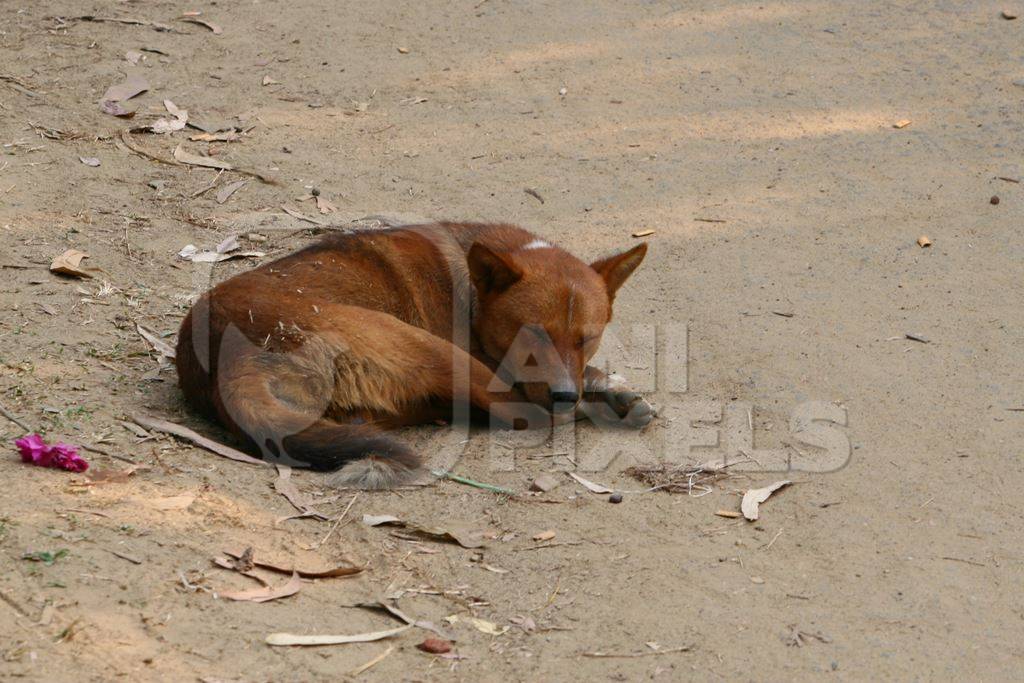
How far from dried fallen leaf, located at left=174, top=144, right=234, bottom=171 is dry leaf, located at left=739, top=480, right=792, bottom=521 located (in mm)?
4509

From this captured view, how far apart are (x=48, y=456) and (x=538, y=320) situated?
2256 millimetres

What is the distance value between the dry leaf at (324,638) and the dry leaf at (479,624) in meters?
0.23

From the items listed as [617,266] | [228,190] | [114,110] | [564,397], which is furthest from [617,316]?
[114,110]

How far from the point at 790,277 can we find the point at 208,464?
11.8 feet

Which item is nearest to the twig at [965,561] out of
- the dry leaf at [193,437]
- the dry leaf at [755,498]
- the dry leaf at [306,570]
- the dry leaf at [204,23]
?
the dry leaf at [755,498]

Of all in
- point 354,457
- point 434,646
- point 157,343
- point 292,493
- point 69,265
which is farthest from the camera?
point 69,265

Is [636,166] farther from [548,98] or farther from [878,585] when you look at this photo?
[878,585]

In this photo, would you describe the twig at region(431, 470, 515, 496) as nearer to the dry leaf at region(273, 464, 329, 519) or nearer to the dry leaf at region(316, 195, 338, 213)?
the dry leaf at region(273, 464, 329, 519)

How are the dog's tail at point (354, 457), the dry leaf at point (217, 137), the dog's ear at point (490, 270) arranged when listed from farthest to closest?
the dry leaf at point (217, 137) < the dog's ear at point (490, 270) < the dog's tail at point (354, 457)

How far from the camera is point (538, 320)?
551 centimetres

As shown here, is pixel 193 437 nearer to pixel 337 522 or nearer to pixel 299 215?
pixel 337 522

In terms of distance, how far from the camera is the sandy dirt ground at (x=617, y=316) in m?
3.80

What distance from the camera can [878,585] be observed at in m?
4.23

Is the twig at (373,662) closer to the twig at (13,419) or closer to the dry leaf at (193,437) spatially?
the dry leaf at (193,437)
